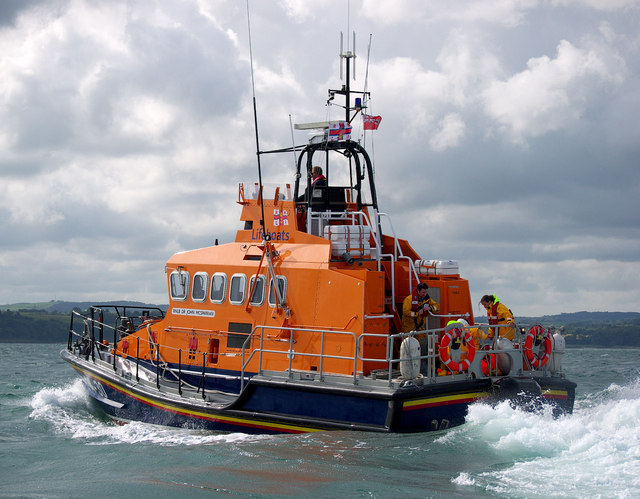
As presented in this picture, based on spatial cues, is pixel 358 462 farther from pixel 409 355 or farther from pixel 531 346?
pixel 531 346

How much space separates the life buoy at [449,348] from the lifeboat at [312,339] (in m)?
0.02

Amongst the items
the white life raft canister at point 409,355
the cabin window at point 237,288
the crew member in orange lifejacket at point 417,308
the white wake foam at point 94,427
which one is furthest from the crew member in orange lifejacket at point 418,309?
the white wake foam at point 94,427

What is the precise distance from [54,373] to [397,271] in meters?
18.1

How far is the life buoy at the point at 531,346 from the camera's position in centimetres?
1028

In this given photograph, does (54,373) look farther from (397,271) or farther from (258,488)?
(258,488)

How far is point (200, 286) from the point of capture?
11531 mm

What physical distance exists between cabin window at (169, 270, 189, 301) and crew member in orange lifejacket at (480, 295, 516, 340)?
459 centimetres

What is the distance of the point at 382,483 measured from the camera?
24.0ft

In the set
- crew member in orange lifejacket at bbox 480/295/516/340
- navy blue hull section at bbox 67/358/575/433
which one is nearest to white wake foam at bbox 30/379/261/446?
navy blue hull section at bbox 67/358/575/433

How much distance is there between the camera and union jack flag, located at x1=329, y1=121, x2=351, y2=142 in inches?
465

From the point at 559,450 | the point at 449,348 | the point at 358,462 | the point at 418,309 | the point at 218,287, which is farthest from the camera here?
the point at 218,287

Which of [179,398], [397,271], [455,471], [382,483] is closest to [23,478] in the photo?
[179,398]

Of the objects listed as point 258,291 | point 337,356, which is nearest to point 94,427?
point 258,291

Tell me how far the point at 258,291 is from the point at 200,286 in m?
1.14
